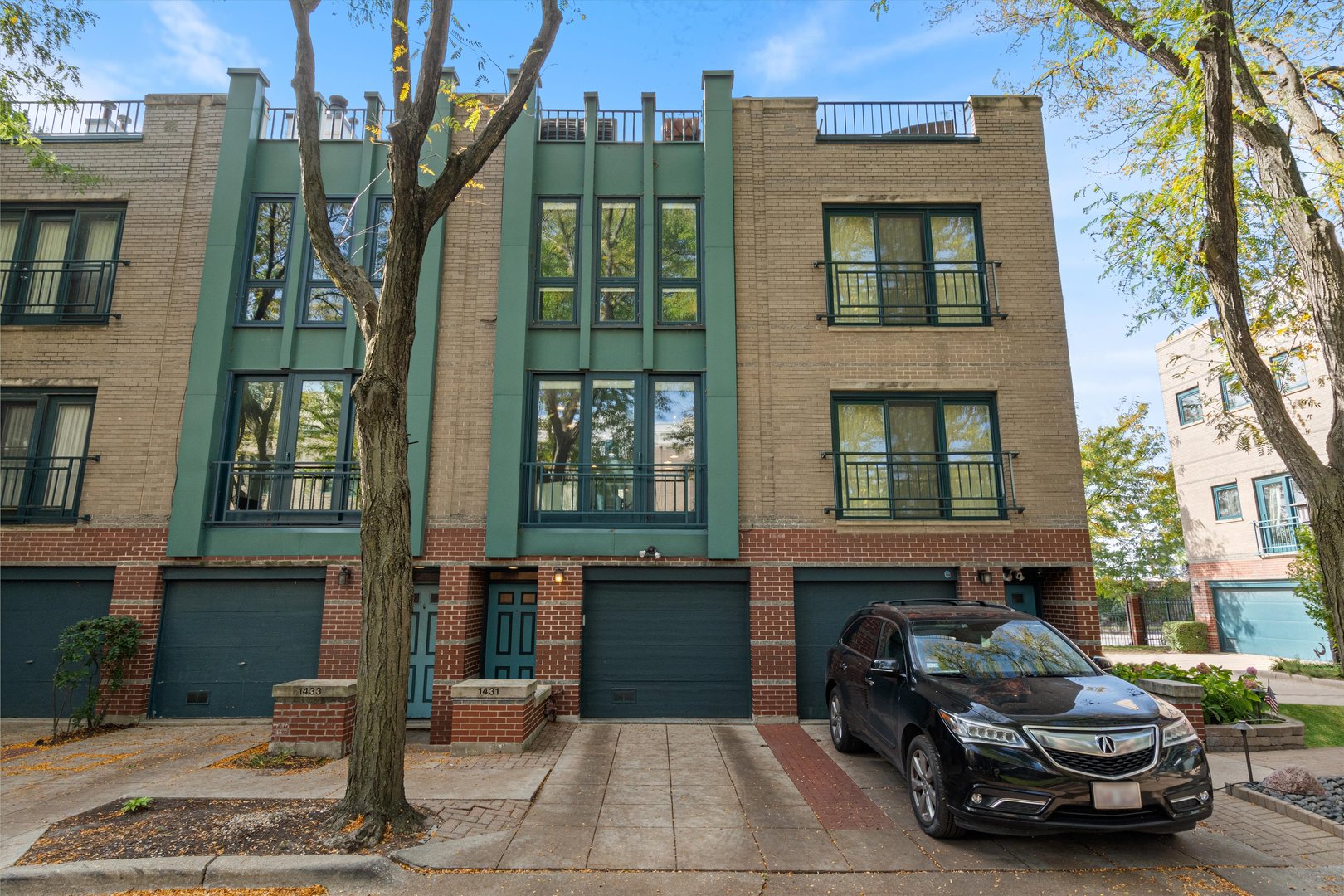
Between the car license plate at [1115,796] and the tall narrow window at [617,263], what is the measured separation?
844 cm

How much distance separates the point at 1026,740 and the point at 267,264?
40.7 ft

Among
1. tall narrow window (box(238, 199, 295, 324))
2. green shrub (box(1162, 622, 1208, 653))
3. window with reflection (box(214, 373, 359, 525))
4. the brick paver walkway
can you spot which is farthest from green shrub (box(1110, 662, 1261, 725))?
green shrub (box(1162, 622, 1208, 653))

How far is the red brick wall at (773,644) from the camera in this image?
32.1 ft

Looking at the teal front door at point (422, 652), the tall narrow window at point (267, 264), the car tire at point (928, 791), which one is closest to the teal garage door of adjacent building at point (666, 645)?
the teal front door at point (422, 652)

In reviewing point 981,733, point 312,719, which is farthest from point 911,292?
point 312,719

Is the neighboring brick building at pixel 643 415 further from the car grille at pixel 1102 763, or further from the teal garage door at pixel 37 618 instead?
the car grille at pixel 1102 763

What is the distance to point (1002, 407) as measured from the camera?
10719 millimetres

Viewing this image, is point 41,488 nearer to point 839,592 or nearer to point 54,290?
point 54,290

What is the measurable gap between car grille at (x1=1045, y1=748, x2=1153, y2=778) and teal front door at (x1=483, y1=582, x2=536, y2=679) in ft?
23.8

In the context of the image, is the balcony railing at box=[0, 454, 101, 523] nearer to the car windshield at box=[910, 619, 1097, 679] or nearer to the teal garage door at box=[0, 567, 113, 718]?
the teal garage door at box=[0, 567, 113, 718]

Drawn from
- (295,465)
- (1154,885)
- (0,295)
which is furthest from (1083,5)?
(0,295)

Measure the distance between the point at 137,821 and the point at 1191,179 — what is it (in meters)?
12.6

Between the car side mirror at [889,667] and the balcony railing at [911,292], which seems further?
the balcony railing at [911,292]

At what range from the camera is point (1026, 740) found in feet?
16.1
